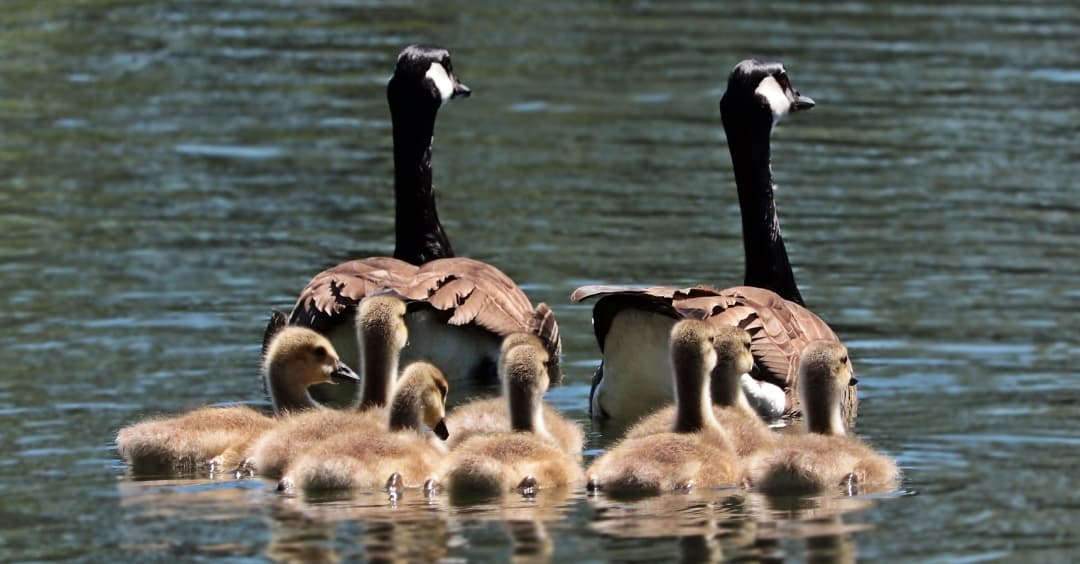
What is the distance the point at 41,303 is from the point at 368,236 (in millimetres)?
3808

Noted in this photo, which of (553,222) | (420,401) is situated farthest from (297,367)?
(553,222)

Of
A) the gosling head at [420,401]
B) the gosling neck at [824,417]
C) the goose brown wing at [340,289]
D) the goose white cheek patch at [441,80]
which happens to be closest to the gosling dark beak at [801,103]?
the goose white cheek patch at [441,80]

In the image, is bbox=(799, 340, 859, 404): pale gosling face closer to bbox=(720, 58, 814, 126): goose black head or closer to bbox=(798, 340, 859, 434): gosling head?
bbox=(798, 340, 859, 434): gosling head

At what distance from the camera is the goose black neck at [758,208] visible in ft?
50.5

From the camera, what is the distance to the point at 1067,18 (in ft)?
97.2

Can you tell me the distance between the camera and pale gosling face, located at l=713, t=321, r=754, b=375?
41.5 feet

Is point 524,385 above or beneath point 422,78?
beneath

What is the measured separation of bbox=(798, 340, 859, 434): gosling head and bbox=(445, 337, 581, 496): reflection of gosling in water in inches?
51.5

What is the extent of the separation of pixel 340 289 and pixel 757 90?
11.3ft

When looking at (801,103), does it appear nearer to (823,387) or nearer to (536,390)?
(823,387)

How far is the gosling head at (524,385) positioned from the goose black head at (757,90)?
14.9 ft

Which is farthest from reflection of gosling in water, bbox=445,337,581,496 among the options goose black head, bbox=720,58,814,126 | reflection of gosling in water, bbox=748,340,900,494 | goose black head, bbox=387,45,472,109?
goose black head, bbox=387,45,472,109

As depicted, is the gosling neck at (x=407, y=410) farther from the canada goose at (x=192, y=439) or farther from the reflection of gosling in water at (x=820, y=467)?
the reflection of gosling in water at (x=820, y=467)

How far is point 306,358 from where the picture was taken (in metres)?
12.8
